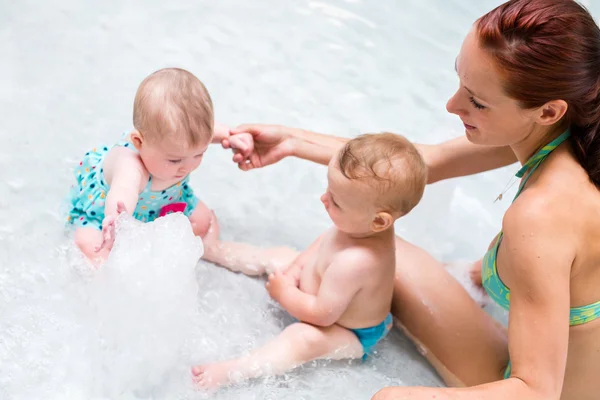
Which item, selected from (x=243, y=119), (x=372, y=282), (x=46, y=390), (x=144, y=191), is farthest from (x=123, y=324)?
(x=243, y=119)

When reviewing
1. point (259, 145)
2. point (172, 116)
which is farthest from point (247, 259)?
point (172, 116)

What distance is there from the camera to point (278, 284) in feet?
6.44

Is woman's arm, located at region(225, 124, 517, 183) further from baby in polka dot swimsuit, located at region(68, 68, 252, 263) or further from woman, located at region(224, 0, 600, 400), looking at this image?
woman, located at region(224, 0, 600, 400)

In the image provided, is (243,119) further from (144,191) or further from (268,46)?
(144,191)

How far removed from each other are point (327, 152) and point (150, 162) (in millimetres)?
563

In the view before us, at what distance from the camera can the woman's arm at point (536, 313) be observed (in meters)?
1.38

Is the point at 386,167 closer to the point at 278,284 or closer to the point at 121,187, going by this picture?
the point at 278,284

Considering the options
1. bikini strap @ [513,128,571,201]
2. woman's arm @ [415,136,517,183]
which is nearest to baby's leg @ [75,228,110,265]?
woman's arm @ [415,136,517,183]

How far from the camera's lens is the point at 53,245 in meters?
2.02

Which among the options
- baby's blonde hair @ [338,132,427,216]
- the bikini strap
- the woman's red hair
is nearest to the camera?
the woman's red hair

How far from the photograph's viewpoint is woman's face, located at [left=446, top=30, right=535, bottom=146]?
1.42 m

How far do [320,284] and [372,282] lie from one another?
15cm

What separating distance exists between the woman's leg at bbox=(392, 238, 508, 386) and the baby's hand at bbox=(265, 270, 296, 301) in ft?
1.00

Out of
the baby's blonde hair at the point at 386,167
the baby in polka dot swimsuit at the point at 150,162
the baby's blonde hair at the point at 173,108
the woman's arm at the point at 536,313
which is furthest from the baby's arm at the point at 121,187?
the woman's arm at the point at 536,313
